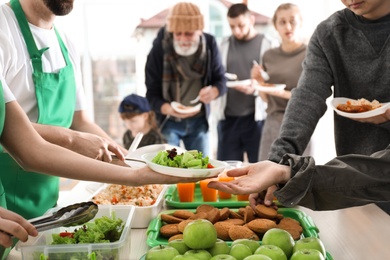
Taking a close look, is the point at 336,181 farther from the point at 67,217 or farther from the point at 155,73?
the point at 155,73

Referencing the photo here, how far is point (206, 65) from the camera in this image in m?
3.97

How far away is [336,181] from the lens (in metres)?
1.62

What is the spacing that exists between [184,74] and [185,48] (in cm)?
20

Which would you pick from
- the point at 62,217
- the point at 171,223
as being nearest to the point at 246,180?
the point at 171,223

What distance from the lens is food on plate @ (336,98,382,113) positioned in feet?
6.31

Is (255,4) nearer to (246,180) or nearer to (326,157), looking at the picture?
(326,157)

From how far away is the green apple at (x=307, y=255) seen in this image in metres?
1.22

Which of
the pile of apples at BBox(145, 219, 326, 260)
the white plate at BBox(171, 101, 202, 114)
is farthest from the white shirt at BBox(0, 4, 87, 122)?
the white plate at BBox(171, 101, 202, 114)

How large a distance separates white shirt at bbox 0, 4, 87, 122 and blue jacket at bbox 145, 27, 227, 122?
1872mm

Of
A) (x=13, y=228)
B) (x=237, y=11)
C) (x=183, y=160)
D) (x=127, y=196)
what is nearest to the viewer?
(x=13, y=228)

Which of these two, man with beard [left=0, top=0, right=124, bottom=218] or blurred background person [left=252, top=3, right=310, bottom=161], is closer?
man with beard [left=0, top=0, right=124, bottom=218]

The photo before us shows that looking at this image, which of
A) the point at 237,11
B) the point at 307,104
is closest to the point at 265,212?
the point at 307,104

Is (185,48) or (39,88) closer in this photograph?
(39,88)

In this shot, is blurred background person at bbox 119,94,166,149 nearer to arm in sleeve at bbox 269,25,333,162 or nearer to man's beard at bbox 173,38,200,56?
man's beard at bbox 173,38,200,56
